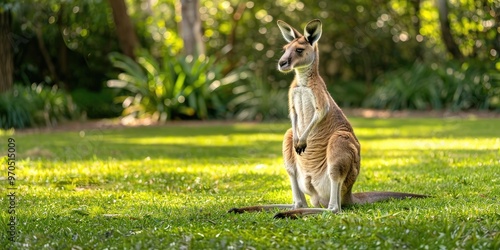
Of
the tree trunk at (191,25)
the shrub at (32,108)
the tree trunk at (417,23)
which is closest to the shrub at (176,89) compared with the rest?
the tree trunk at (191,25)

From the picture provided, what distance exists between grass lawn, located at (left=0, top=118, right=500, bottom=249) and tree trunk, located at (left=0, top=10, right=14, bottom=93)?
3943mm

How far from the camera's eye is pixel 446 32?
21.9 m

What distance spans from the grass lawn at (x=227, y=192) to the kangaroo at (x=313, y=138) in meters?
0.27

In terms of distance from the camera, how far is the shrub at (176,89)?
63.8 feet

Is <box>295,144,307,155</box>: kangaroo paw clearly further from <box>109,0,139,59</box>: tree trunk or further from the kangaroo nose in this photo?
<box>109,0,139,59</box>: tree trunk

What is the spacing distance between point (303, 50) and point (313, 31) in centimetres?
18

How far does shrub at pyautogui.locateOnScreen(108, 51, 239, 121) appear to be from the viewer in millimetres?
19453

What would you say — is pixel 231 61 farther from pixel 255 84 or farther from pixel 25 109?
pixel 25 109

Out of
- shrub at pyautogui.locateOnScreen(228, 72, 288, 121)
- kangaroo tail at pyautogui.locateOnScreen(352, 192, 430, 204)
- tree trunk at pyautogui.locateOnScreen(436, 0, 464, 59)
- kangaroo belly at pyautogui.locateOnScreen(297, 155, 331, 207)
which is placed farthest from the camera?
tree trunk at pyautogui.locateOnScreen(436, 0, 464, 59)

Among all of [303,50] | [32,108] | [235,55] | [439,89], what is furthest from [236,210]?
[235,55]

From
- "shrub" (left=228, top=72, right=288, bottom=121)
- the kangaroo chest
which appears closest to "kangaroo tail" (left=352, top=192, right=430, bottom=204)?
the kangaroo chest

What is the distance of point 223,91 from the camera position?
67.4 feet

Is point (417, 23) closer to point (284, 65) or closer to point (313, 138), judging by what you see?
point (313, 138)

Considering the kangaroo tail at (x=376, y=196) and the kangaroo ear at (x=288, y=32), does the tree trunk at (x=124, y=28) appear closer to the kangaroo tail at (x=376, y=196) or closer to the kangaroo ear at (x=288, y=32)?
the kangaroo ear at (x=288, y=32)
